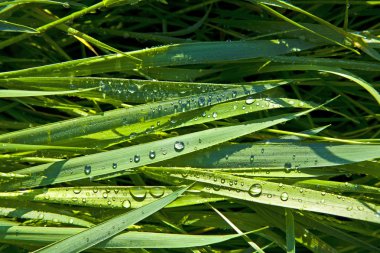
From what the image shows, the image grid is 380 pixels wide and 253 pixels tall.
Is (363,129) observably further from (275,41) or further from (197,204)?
(197,204)

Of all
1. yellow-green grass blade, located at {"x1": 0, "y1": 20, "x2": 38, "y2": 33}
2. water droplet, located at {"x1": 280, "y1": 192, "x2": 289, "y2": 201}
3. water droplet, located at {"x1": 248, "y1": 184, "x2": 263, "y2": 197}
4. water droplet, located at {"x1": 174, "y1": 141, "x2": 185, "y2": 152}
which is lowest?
water droplet, located at {"x1": 280, "y1": 192, "x2": 289, "y2": 201}

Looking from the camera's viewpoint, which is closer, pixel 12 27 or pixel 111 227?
pixel 111 227

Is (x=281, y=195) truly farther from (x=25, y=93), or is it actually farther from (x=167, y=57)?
(x=25, y=93)

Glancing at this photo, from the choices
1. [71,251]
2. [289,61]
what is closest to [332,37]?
[289,61]

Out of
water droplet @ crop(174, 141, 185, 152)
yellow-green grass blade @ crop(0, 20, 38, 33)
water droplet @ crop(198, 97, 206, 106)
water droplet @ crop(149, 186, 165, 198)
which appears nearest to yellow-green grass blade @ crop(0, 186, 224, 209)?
water droplet @ crop(149, 186, 165, 198)

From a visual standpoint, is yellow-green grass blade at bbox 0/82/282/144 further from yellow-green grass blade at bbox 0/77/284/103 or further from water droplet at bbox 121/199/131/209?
water droplet at bbox 121/199/131/209

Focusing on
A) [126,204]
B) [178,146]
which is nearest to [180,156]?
[178,146]
